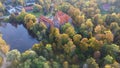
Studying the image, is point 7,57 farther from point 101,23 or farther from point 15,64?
point 101,23

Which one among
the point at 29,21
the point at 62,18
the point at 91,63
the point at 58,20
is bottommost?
the point at 91,63

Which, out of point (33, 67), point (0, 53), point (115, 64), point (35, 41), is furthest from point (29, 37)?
point (115, 64)

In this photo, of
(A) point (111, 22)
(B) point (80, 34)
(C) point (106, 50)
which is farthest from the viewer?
(A) point (111, 22)

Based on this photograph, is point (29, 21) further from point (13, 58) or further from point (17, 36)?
point (13, 58)

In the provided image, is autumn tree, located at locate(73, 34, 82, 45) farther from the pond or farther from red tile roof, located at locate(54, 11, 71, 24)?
the pond

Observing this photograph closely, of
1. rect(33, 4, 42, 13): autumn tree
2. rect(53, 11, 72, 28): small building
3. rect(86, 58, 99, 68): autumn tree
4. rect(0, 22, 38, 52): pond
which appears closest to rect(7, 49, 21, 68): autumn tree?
rect(0, 22, 38, 52): pond

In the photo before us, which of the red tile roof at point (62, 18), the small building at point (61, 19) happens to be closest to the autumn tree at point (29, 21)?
the small building at point (61, 19)

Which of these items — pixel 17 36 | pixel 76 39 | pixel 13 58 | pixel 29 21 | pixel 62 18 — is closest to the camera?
pixel 13 58

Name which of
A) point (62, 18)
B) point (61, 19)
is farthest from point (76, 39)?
point (62, 18)

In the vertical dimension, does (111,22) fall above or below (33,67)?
above
